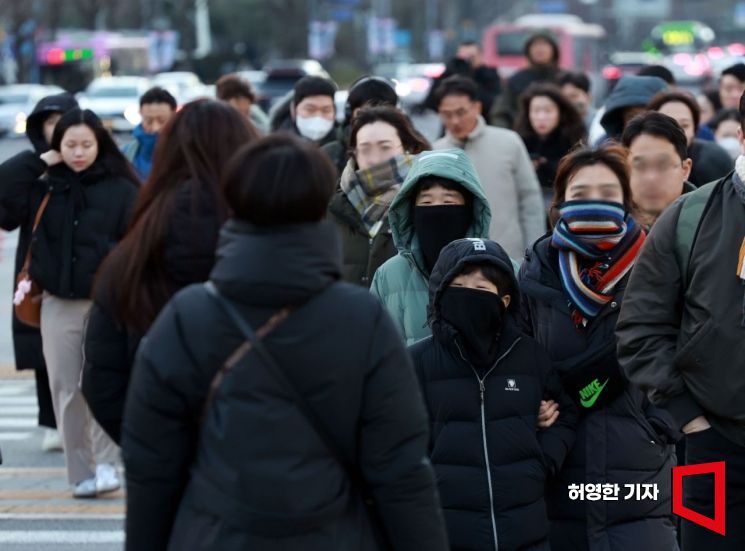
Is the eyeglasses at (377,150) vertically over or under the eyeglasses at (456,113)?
over

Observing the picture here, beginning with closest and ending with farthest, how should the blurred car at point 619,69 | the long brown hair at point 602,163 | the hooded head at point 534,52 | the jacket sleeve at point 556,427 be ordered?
1. the jacket sleeve at point 556,427
2. the long brown hair at point 602,163
3. the hooded head at point 534,52
4. the blurred car at point 619,69

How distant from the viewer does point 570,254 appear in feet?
17.7

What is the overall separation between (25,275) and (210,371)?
16.6 feet

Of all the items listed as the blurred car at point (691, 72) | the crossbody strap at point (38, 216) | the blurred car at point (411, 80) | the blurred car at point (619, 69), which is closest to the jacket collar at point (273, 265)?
the crossbody strap at point (38, 216)

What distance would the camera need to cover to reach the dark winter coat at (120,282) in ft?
14.6

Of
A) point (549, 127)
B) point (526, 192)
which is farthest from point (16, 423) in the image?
point (549, 127)

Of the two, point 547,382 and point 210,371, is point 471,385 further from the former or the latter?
point 210,371

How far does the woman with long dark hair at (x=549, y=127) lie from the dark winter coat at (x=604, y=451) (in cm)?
549

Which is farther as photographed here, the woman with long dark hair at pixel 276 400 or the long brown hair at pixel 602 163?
the long brown hair at pixel 602 163

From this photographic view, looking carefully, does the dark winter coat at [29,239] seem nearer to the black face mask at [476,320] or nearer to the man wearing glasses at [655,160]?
the man wearing glasses at [655,160]

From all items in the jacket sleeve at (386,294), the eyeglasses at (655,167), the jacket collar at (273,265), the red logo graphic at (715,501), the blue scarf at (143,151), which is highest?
the jacket collar at (273,265)

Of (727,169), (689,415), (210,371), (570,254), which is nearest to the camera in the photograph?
(210,371)

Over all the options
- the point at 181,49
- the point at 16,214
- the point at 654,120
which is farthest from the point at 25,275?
the point at 181,49

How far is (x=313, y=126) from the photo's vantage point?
997cm
